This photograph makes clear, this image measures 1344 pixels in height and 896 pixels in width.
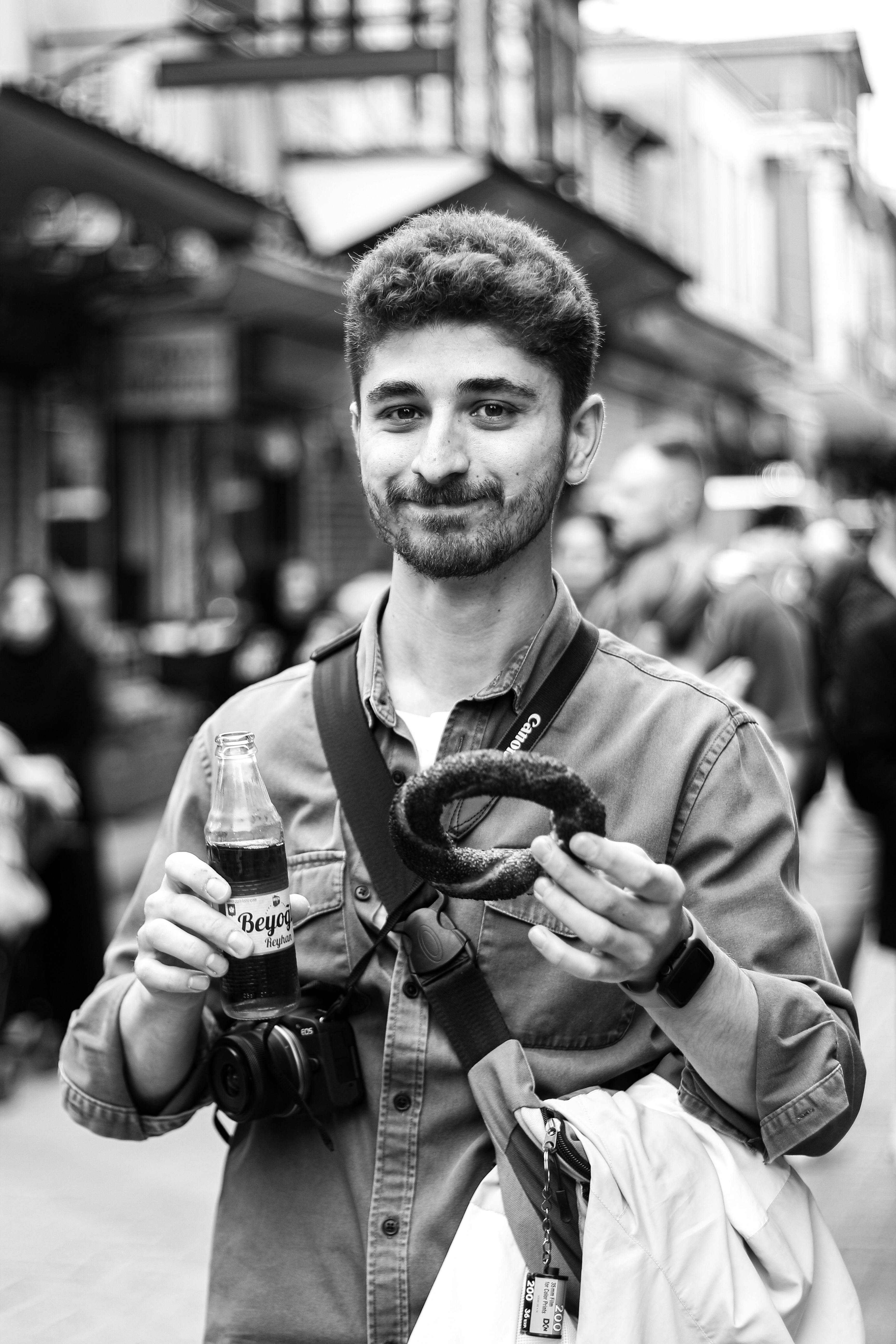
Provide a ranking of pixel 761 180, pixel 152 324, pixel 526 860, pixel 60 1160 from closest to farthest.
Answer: pixel 526 860 < pixel 60 1160 < pixel 152 324 < pixel 761 180

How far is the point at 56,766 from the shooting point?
255 inches

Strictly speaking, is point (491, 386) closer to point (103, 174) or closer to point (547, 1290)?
point (547, 1290)

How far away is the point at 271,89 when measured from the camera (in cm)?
892

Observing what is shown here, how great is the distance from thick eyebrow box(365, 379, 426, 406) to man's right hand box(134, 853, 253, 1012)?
1.99 ft

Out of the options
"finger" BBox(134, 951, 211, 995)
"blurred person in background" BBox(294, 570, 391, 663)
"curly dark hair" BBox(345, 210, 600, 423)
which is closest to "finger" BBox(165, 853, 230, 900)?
"finger" BBox(134, 951, 211, 995)

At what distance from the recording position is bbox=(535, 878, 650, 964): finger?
156cm

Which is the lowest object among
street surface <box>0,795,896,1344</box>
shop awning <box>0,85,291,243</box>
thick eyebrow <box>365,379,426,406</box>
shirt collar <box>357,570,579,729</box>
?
street surface <box>0,795,896,1344</box>

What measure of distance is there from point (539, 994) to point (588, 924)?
0.38m

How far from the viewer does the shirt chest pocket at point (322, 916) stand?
6.56 feet

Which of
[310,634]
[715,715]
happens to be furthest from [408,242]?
[310,634]

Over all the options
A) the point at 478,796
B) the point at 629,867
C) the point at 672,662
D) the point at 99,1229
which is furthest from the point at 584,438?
the point at 99,1229

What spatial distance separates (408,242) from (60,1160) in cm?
454

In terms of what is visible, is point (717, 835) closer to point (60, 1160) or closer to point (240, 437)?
point (60, 1160)

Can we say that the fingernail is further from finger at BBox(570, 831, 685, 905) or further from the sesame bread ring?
finger at BBox(570, 831, 685, 905)
